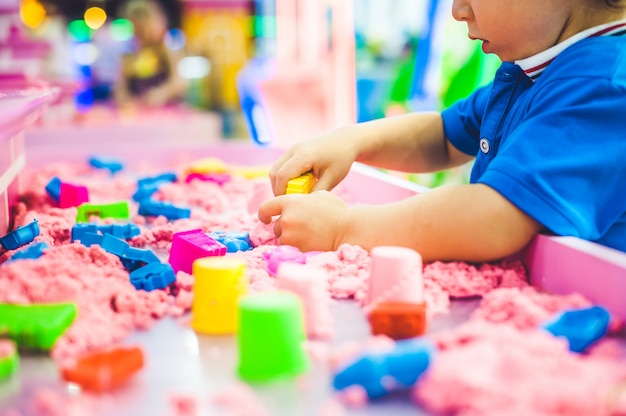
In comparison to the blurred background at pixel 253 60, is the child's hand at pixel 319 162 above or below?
above

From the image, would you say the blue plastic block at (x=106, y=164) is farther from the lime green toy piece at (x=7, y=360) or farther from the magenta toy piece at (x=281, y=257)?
the lime green toy piece at (x=7, y=360)

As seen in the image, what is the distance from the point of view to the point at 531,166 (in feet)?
2.04

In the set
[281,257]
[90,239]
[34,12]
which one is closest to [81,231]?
[90,239]

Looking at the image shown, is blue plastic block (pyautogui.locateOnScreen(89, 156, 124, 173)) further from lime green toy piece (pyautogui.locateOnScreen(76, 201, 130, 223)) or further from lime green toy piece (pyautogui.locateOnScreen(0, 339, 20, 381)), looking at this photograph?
lime green toy piece (pyautogui.locateOnScreen(0, 339, 20, 381))

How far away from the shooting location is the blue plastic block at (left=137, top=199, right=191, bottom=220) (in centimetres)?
92

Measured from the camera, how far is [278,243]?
74 centimetres

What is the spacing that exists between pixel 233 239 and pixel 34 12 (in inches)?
164

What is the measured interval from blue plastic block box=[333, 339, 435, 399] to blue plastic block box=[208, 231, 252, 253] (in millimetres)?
343

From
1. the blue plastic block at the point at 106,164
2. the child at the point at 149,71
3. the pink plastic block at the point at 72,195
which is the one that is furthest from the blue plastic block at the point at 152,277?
the child at the point at 149,71

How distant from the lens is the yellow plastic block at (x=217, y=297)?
505 millimetres

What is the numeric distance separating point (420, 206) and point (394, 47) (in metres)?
3.26

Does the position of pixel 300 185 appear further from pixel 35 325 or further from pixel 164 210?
pixel 35 325

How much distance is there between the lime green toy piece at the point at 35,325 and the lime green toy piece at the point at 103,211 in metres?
0.40

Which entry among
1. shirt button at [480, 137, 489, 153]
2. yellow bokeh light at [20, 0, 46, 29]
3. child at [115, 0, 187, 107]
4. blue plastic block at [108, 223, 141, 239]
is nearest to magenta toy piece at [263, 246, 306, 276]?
blue plastic block at [108, 223, 141, 239]
